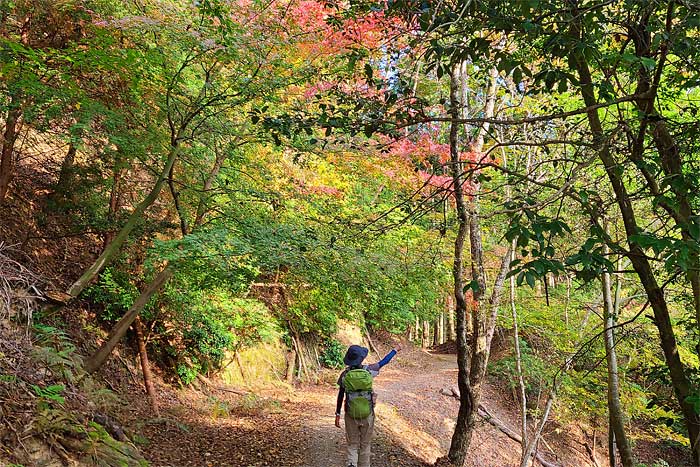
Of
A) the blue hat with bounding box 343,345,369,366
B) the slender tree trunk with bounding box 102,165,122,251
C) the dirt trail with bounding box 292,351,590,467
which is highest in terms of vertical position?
the slender tree trunk with bounding box 102,165,122,251

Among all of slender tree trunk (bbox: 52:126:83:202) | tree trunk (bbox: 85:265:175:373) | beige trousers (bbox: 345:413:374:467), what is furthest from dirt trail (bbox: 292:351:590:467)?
slender tree trunk (bbox: 52:126:83:202)

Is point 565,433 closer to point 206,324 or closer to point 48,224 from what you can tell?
point 206,324

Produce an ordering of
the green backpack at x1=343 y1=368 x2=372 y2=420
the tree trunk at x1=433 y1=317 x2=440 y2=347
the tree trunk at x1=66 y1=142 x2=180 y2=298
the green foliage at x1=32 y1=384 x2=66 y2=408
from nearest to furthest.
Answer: the green foliage at x1=32 y1=384 x2=66 y2=408
the green backpack at x1=343 y1=368 x2=372 y2=420
the tree trunk at x1=66 y1=142 x2=180 y2=298
the tree trunk at x1=433 y1=317 x2=440 y2=347

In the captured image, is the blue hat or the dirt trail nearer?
the blue hat

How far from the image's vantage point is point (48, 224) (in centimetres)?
792

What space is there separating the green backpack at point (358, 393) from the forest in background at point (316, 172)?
1.18 m

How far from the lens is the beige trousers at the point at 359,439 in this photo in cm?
613

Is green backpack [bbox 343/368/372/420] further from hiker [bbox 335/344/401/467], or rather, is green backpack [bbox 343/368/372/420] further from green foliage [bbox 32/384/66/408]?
green foliage [bbox 32/384/66/408]

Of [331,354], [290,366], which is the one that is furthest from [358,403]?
[331,354]

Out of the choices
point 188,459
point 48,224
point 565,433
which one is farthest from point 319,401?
point 565,433

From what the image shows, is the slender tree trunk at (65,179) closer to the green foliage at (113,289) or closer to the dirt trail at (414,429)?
the green foliage at (113,289)

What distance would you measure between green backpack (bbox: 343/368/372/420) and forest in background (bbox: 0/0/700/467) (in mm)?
1180

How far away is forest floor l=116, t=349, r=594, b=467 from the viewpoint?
744cm

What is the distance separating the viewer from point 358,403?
19.7 feet
